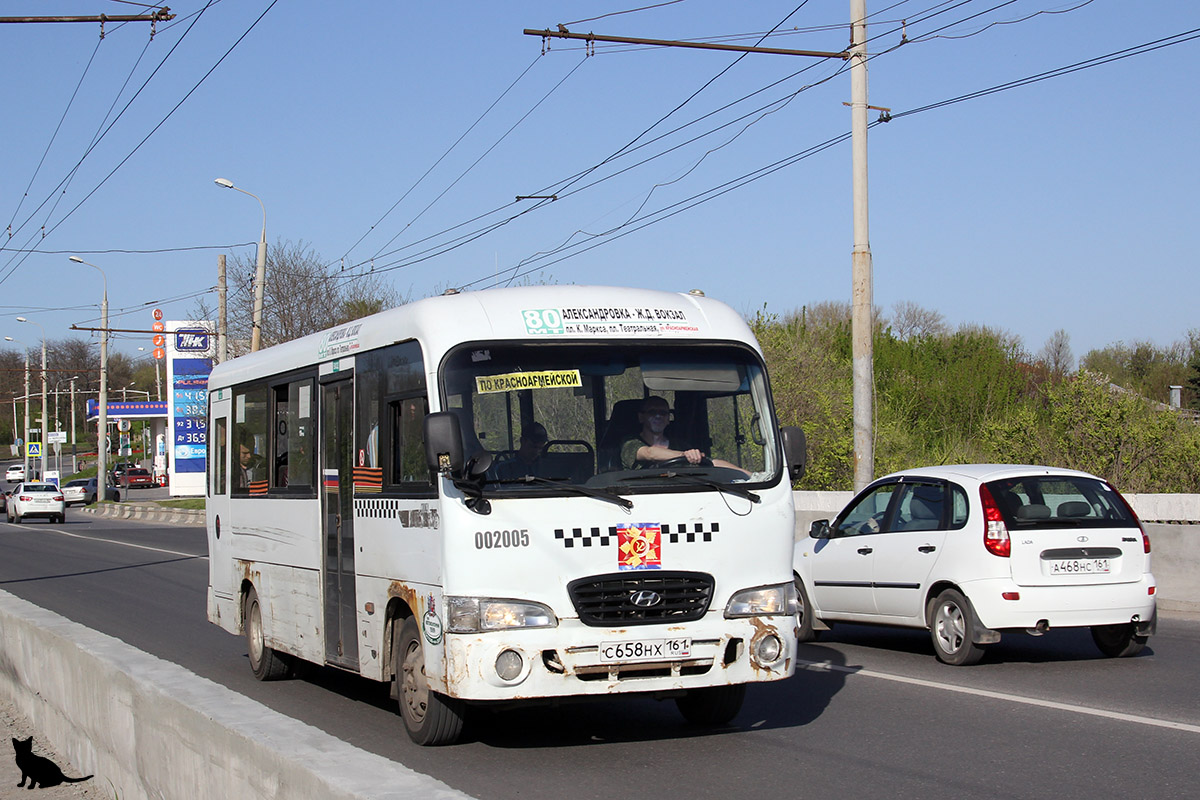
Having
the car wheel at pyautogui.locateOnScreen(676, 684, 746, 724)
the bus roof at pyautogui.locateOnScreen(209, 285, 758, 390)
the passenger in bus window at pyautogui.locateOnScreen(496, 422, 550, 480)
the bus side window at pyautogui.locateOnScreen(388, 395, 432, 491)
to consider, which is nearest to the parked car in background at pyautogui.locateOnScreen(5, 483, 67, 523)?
the bus roof at pyautogui.locateOnScreen(209, 285, 758, 390)

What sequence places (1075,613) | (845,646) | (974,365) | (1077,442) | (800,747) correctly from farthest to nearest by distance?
(974,365), (1077,442), (845,646), (1075,613), (800,747)

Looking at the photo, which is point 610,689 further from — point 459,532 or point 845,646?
point 845,646

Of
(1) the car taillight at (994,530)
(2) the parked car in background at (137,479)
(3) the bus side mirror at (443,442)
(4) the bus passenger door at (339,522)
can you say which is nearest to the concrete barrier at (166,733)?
(4) the bus passenger door at (339,522)

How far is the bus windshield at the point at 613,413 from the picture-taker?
7.47 m

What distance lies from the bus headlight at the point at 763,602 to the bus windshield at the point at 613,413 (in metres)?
0.63

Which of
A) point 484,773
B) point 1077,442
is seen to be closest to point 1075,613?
point 484,773

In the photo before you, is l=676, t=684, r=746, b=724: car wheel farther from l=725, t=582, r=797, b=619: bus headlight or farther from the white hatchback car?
the white hatchback car

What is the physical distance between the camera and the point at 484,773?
7.11 m

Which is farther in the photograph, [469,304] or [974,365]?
[974,365]

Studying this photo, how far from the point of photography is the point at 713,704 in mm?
8258

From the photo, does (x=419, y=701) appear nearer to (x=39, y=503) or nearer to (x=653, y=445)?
(x=653, y=445)

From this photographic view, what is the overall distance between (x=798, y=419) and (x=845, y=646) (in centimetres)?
2271

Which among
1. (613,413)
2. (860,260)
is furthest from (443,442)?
(860,260)

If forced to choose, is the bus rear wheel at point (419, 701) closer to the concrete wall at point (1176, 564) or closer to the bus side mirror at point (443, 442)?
the bus side mirror at point (443, 442)
